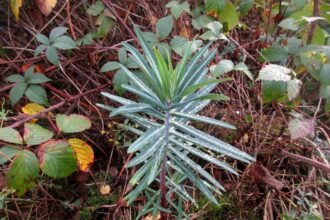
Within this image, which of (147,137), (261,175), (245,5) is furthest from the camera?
(245,5)

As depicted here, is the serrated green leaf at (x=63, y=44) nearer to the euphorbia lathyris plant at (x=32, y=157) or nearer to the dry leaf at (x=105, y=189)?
the euphorbia lathyris plant at (x=32, y=157)

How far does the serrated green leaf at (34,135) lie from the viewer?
1.24 meters

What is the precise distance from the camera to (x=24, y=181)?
1.19 meters

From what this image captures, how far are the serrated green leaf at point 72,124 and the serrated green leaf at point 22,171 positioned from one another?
174 mm

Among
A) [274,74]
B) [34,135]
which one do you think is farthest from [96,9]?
[274,74]

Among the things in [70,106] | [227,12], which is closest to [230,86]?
[227,12]

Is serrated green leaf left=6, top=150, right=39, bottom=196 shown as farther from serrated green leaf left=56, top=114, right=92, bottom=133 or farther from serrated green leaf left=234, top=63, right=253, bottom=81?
serrated green leaf left=234, top=63, right=253, bottom=81

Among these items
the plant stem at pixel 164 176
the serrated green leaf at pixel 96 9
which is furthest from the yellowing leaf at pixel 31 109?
the plant stem at pixel 164 176

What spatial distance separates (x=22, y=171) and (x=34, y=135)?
13 centimetres

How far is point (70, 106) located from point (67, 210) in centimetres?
41

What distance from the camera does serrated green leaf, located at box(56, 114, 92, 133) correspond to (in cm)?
133

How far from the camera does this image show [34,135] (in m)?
1.25

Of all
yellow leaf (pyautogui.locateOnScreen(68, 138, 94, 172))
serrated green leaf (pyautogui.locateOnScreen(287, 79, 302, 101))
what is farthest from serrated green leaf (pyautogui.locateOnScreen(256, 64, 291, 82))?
yellow leaf (pyautogui.locateOnScreen(68, 138, 94, 172))

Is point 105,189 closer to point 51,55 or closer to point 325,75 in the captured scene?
point 51,55
